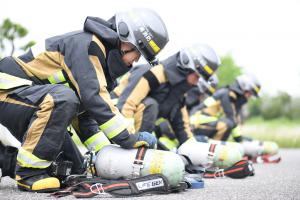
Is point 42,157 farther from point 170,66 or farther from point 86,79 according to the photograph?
point 170,66

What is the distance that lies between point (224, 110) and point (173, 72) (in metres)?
3.63

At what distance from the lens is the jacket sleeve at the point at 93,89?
158 inches

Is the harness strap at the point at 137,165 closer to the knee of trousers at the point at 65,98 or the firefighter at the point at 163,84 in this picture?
the knee of trousers at the point at 65,98

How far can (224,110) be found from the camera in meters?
10.6

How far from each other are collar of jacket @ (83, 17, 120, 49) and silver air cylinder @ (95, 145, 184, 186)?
0.86 meters

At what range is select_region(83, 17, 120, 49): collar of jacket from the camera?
4227 mm

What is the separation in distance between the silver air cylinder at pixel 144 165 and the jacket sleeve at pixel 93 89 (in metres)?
0.14

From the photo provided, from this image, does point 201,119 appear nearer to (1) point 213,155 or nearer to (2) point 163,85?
(2) point 163,85

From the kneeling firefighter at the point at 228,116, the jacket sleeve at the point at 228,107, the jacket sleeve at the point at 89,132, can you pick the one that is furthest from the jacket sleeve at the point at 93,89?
the jacket sleeve at the point at 228,107

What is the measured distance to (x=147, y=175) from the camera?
4.03m

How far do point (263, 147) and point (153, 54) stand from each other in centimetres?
657

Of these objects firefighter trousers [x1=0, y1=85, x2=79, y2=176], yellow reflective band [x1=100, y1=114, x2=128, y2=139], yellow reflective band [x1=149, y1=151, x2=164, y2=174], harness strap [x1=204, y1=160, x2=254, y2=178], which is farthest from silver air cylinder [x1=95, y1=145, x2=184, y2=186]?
harness strap [x1=204, y1=160, x2=254, y2=178]

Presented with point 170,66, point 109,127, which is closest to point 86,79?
point 109,127

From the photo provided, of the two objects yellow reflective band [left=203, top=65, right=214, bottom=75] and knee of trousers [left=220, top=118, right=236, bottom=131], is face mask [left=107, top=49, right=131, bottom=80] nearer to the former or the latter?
yellow reflective band [left=203, top=65, right=214, bottom=75]
